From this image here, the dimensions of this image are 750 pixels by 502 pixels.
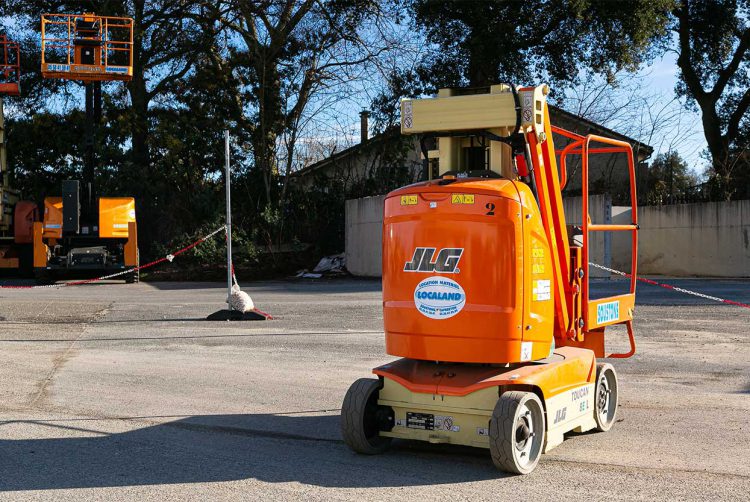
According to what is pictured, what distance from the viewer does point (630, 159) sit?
7.40m

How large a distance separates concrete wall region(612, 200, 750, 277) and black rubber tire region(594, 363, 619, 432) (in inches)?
796

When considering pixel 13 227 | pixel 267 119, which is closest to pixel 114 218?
pixel 13 227

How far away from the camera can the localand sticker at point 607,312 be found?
7.20 meters

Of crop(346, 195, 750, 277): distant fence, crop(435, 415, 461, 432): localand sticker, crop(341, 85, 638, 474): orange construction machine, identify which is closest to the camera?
crop(341, 85, 638, 474): orange construction machine

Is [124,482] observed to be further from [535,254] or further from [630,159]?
[630,159]

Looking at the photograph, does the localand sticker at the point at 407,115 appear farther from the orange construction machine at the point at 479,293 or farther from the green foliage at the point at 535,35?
the green foliage at the point at 535,35

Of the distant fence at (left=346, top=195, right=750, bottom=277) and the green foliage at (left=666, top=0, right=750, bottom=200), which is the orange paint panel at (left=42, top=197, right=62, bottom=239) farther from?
the green foliage at (left=666, top=0, right=750, bottom=200)

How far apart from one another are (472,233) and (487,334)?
0.70 meters

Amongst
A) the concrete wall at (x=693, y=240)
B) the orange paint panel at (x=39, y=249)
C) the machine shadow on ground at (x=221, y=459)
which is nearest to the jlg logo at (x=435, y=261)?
the machine shadow on ground at (x=221, y=459)

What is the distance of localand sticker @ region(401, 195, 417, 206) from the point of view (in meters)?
6.13

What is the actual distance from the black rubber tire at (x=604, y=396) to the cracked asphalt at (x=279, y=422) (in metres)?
0.12

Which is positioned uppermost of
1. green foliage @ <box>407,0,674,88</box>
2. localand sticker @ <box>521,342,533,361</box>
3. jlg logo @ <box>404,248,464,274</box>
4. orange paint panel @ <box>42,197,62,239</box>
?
green foliage @ <box>407,0,674,88</box>

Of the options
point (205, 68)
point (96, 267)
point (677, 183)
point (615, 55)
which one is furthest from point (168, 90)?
point (677, 183)

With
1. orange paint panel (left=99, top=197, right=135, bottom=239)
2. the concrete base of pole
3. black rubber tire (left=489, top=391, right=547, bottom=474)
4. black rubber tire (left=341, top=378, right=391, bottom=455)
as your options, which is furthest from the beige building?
black rubber tire (left=489, top=391, right=547, bottom=474)
